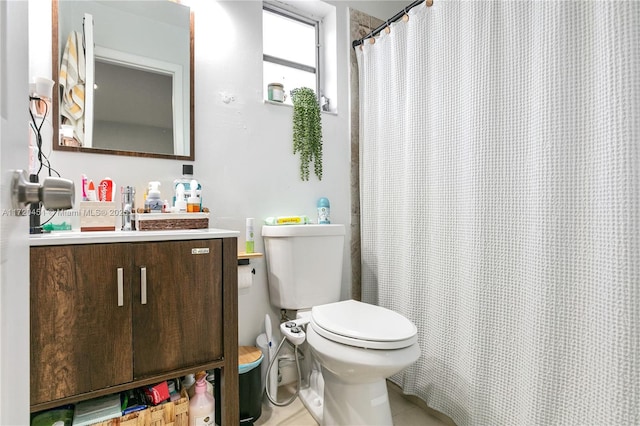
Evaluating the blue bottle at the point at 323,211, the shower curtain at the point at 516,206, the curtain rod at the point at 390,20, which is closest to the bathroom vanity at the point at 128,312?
the blue bottle at the point at 323,211

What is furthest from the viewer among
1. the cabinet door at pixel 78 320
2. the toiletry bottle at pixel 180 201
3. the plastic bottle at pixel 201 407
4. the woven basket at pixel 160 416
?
the toiletry bottle at pixel 180 201

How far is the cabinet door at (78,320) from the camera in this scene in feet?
2.85

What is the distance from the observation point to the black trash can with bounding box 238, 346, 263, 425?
1.33 m

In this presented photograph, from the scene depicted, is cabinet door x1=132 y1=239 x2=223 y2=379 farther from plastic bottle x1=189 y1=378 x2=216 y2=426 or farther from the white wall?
the white wall

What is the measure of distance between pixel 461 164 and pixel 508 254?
Answer: 0.42 metres

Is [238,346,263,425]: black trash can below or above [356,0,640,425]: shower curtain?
below

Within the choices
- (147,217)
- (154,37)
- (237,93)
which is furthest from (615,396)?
(154,37)

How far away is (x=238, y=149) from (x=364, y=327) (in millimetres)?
1050

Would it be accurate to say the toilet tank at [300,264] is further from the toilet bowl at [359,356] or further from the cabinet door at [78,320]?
the cabinet door at [78,320]

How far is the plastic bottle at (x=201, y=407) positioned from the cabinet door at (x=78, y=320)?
275 millimetres

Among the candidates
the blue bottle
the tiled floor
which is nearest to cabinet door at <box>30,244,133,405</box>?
the tiled floor

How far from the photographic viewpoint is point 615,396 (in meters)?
0.90

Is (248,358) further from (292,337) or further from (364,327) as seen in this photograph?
(364,327)

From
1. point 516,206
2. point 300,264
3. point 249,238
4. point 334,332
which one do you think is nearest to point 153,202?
point 249,238
